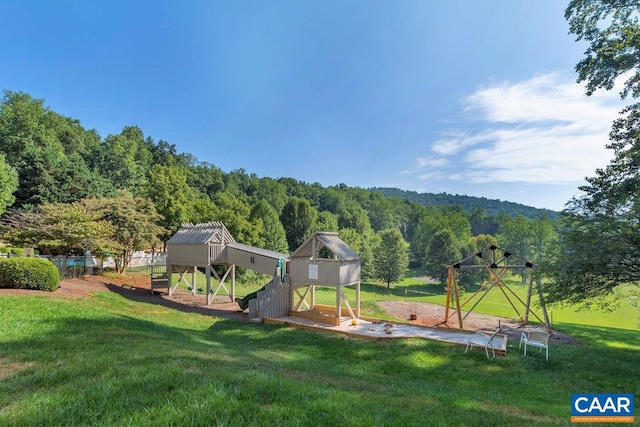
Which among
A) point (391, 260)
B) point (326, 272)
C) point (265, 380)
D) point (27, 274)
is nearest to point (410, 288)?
point (391, 260)

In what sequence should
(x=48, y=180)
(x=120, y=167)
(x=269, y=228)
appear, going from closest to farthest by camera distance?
(x=48, y=180)
(x=269, y=228)
(x=120, y=167)

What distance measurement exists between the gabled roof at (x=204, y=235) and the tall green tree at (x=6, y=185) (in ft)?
68.0

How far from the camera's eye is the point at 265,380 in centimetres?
478

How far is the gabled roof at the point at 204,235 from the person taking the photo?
64.0ft

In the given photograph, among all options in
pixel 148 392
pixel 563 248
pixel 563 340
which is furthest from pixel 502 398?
pixel 563 340

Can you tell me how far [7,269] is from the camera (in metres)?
12.2

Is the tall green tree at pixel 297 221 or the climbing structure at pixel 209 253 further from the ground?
the tall green tree at pixel 297 221

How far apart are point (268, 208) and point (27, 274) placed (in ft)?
122

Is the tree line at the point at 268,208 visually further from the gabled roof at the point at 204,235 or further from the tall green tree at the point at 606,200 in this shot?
the gabled roof at the point at 204,235

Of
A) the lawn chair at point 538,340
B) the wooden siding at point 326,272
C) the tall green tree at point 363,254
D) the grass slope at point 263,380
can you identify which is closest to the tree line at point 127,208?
the tall green tree at point 363,254

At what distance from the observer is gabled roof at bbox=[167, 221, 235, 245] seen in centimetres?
1950

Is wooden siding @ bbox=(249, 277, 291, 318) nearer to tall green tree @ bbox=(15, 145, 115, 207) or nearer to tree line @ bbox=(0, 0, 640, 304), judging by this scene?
tree line @ bbox=(0, 0, 640, 304)

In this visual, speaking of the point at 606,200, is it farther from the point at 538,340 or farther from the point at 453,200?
the point at 453,200

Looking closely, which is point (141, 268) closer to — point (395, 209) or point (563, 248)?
point (563, 248)
